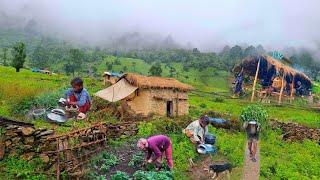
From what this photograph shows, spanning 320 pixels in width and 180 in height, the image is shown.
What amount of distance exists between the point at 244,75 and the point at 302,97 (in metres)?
5.19

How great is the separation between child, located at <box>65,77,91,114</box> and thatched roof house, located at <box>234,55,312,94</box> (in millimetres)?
18538

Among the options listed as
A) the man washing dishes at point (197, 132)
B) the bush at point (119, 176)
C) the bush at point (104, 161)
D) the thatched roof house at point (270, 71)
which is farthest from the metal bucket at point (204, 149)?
the thatched roof house at point (270, 71)

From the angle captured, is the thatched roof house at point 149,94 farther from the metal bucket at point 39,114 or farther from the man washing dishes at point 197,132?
the man washing dishes at point 197,132

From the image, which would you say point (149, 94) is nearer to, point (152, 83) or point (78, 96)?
point (152, 83)

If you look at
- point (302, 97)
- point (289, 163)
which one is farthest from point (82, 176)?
point (302, 97)

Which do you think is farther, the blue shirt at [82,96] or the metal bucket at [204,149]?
the metal bucket at [204,149]

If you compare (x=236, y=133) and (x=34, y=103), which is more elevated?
(x=34, y=103)

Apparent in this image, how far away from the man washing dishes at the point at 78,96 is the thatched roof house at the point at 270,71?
18486 mm

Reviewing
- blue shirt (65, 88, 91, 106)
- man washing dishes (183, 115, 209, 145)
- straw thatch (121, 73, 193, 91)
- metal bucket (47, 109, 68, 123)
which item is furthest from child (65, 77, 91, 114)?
straw thatch (121, 73, 193, 91)

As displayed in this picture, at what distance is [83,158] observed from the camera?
13375mm

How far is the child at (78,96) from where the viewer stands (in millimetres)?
15852

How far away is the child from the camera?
1585 centimetres

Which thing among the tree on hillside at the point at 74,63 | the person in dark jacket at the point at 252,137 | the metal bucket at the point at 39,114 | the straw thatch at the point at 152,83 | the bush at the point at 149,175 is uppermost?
the person in dark jacket at the point at 252,137

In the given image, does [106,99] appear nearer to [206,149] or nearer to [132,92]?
[132,92]
